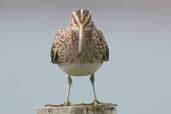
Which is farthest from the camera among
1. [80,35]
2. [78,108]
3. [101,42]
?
[101,42]

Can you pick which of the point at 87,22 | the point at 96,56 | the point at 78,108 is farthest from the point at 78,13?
the point at 78,108

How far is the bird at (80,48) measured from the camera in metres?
3.58

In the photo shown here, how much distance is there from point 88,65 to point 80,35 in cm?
24

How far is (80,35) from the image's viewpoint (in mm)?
3564

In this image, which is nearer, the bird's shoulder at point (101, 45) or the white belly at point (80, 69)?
the white belly at point (80, 69)

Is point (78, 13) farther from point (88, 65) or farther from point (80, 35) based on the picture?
point (88, 65)

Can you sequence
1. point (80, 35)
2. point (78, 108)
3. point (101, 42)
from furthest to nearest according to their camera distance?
point (101, 42), point (80, 35), point (78, 108)

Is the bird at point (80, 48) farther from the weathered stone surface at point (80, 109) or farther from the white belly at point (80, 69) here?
the weathered stone surface at point (80, 109)

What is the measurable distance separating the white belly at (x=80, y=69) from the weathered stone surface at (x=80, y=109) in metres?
0.33

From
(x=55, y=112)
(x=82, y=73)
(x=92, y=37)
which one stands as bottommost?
(x=55, y=112)

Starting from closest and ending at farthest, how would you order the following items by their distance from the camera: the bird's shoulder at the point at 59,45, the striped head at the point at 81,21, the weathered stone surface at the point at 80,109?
the weathered stone surface at the point at 80,109 < the striped head at the point at 81,21 < the bird's shoulder at the point at 59,45

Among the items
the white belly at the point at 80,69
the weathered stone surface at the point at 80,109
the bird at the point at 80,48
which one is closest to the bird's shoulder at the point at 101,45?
the bird at the point at 80,48

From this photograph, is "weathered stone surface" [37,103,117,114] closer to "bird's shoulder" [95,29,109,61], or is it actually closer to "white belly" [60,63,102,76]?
"white belly" [60,63,102,76]

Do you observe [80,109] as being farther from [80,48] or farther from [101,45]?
[101,45]
